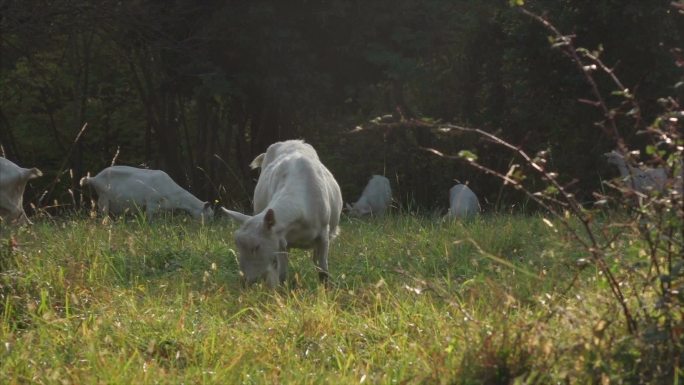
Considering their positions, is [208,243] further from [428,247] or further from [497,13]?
[497,13]

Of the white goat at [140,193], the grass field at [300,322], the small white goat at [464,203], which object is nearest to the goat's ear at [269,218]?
the grass field at [300,322]

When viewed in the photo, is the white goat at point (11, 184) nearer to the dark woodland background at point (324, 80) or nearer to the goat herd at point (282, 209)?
the goat herd at point (282, 209)

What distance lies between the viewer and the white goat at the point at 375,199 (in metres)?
18.2

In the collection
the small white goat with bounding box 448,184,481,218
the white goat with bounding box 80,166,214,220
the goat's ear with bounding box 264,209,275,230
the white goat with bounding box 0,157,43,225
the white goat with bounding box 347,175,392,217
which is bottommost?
the white goat with bounding box 347,175,392,217

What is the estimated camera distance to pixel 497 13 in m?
19.4

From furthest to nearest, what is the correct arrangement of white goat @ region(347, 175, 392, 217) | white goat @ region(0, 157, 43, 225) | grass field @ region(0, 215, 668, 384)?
white goat @ region(347, 175, 392, 217), white goat @ region(0, 157, 43, 225), grass field @ region(0, 215, 668, 384)

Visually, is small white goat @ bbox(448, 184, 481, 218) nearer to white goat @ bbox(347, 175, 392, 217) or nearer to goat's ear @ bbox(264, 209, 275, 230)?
white goat @ bbox(347, 175, 392, 217)

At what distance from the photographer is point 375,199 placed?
1853cm

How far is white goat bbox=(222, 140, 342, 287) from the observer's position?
28.1 ft

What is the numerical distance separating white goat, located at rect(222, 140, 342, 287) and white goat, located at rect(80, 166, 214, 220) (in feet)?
15.9

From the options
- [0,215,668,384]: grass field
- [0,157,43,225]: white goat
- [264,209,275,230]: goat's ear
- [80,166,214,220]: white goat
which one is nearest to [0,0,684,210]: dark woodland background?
[80,166,214,220]: white goat

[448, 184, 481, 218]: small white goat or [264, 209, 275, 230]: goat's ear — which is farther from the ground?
[264, 209, 275, 230]: goat's ear

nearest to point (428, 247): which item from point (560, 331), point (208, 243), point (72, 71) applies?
point (208, 243)

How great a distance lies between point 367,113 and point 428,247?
45.3 feet
